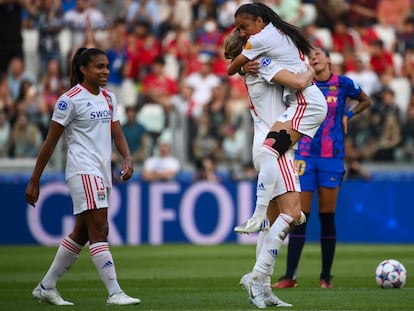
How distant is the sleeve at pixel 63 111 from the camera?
8.51m

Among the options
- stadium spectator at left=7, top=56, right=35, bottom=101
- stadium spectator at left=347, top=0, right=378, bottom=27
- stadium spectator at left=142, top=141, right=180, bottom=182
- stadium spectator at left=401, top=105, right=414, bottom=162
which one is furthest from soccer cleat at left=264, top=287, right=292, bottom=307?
stadium spectator at left=347, top=0, right=378, bottom=27

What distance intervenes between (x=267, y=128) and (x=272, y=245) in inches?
39.2

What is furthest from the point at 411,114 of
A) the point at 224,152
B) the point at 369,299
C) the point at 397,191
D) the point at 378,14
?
the point at 369,299

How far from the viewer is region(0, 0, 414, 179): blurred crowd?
1934 cm

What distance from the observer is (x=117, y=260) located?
1499cm

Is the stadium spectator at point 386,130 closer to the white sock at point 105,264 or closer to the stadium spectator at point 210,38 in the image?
the stadium spectator at point 210,38

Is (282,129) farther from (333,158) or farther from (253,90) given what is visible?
(333,158)

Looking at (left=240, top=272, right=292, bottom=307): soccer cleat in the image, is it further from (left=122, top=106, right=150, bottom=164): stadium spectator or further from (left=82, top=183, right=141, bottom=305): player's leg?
(left=122, top=106, right=150, bottom=164): stadium spectator

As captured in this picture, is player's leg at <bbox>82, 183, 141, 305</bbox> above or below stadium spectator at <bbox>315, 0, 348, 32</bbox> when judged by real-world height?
below

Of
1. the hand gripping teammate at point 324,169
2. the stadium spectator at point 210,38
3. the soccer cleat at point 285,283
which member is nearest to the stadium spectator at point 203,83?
the stadium spectator at point 210,38

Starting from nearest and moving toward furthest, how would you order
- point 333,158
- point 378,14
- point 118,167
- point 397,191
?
point 333,158
point 397,191
point 118,167
point 378,14

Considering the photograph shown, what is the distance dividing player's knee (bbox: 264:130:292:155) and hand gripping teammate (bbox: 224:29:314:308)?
0.35 ft

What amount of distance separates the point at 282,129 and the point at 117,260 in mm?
7283

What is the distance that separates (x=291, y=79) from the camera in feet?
26.7
